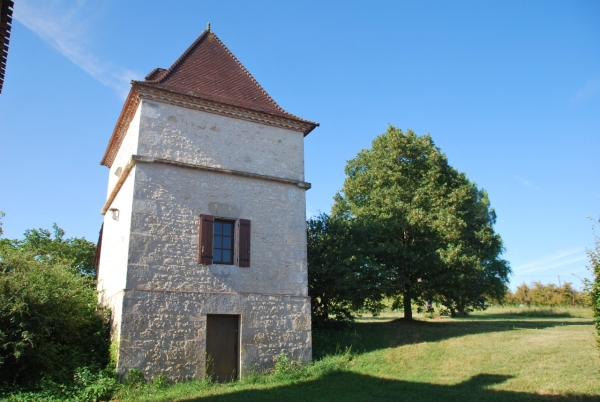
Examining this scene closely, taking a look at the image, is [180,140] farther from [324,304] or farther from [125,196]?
[324,304]

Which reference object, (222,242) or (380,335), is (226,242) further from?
(380,335)

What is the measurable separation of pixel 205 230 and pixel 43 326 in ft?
14.8

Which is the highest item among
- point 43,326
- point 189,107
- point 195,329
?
point 189,107

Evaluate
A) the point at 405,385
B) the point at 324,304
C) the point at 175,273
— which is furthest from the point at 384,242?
the point at 175,273

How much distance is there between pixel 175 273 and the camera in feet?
39.7

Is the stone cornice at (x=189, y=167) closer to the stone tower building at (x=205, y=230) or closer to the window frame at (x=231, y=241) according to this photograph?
the stone tower building at (x=205, y=230)

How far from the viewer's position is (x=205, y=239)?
498 inches

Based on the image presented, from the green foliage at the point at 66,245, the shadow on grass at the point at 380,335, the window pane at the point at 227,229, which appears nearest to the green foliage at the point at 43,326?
the window pane at the point at 227,229

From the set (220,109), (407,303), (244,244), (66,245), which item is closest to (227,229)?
(244,244)

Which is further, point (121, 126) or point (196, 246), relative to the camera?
point (121, 126)

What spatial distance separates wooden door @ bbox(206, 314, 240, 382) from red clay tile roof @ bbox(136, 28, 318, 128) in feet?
21.2

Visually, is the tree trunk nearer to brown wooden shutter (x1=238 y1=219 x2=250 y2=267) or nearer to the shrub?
brown wooden shutter (x1=238 y1=219 x2=250 y2=267)

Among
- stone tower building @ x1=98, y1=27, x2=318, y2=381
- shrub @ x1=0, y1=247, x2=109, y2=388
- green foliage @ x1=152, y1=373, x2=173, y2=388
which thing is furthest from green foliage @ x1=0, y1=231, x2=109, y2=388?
green foliage @ x1=152, y1=373, x2=173, y2=388

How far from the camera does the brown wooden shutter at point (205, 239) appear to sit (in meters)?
12.5
